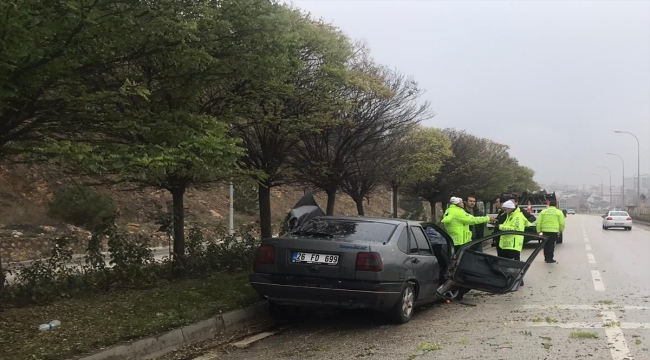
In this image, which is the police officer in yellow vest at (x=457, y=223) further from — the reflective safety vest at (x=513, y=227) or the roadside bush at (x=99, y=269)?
the roadside bush at (x=99, y=269)

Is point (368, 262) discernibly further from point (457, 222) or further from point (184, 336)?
point (457, 222)

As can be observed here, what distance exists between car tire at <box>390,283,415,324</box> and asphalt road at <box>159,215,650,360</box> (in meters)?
0.11

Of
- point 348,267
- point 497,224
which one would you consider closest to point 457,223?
point 497,224

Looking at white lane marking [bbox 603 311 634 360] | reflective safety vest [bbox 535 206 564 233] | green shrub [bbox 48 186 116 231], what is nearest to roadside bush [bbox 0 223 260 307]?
white lane marking [bbox 603 311 634 360]

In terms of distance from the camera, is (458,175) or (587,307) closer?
(587,307)

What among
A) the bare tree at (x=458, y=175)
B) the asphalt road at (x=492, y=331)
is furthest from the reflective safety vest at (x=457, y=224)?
the bare tree at (x=458, y=175)

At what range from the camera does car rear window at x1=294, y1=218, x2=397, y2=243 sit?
24.9 feet

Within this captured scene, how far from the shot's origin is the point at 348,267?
277 inches

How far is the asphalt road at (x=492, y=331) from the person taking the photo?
607cm

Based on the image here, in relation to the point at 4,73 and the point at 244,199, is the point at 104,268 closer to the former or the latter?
the point at 4,73

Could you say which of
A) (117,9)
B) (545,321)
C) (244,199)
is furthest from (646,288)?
(244,199)

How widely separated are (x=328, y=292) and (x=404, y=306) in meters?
1.19

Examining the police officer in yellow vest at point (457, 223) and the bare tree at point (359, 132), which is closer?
the police officer in yellow vest at point (457, 223)

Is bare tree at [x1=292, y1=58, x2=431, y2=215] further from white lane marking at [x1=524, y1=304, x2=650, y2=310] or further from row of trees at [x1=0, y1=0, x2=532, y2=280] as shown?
white lane marking at [x1=524, y1=304, x2=650, y2=310]
